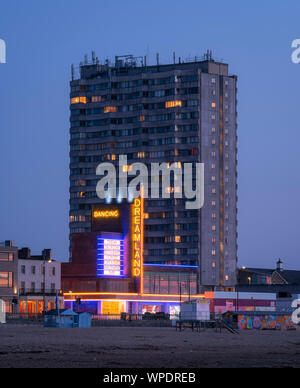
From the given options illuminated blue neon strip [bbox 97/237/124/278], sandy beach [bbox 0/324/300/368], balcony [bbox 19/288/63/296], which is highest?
illuminated blue neon strip [bbox 97/237/124/278]

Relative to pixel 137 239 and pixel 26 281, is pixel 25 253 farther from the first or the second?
pixel 137 239

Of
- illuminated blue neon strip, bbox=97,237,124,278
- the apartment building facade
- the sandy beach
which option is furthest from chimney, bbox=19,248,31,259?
the sandy beach

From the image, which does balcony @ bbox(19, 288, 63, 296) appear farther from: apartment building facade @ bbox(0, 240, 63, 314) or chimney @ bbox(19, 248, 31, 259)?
chimney @ bbox(19, 248, 31, 259)

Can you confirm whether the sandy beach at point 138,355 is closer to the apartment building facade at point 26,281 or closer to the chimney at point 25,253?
the apartment building facade at point 26,281

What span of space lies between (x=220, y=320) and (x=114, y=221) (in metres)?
80.0

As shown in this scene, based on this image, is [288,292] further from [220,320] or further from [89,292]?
[220,320]

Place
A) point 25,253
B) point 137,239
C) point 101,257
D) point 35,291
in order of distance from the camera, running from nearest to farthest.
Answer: point 35,291 < point 25,253 < point 137,239 < point 101,257

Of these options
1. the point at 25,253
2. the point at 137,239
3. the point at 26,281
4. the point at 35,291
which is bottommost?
the point at 35,291

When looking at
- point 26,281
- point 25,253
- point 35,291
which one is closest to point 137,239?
point 25,253

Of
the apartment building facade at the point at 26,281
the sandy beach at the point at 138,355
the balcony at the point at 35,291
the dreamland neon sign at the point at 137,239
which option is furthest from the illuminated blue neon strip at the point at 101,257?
the sandy beach at the point at 138,355

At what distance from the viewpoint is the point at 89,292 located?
561 feet

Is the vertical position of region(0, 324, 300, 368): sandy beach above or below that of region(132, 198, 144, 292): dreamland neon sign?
below
